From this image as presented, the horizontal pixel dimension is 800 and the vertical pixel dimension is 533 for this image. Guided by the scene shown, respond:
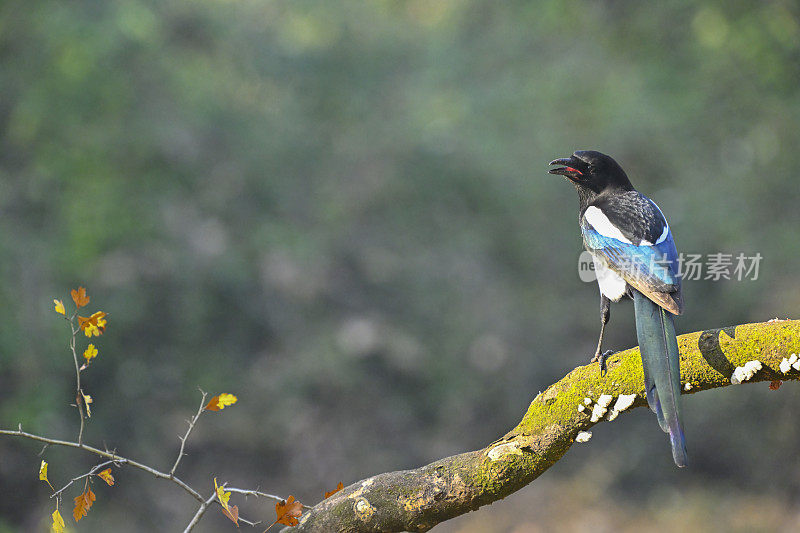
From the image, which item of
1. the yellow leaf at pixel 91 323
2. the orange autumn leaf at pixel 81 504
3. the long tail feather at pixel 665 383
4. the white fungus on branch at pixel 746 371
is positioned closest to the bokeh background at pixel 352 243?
the orange autumn leaf at pixel 81 504

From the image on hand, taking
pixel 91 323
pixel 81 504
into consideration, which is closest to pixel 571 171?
pixel 91 323

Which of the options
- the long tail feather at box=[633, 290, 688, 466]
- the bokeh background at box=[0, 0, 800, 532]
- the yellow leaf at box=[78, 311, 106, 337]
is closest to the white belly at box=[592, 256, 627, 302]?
the long tail feather at box=[633, 290, 688, 466]

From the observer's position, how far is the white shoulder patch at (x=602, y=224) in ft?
9.03

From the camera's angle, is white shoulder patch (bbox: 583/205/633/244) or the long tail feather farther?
white shoulder patch (bbox: 583/205/633/244)

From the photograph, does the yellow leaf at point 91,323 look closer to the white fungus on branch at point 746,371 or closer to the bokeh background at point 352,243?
the white fungus on branch at point 746,371

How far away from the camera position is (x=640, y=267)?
2504 millimetres

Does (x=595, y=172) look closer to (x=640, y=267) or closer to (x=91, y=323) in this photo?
(x=640, y=267)

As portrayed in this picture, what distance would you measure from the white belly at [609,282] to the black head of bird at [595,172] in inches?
15.1

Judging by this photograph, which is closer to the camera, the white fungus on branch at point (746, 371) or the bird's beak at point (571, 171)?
the white fungus on branch at point (746, 371)

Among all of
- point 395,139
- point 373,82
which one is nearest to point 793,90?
point 395,139

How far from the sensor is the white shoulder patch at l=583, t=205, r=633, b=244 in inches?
108

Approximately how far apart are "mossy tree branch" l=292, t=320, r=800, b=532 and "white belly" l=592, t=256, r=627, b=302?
0.58m

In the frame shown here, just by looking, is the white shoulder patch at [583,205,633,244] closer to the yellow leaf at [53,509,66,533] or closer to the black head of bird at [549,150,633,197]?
the black head of bird at [549,150,633,197]

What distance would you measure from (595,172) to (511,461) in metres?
1.39
